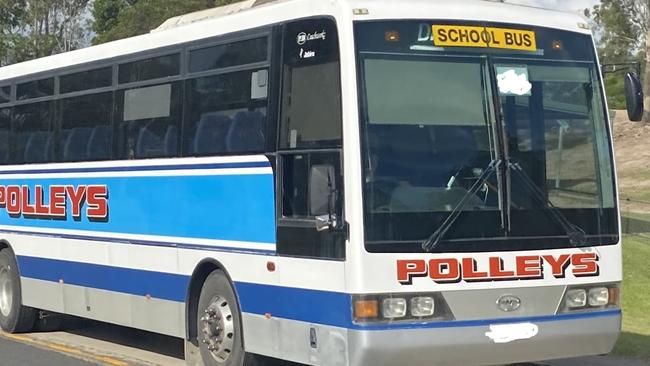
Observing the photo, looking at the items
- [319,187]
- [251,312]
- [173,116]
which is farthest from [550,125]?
[173,116]

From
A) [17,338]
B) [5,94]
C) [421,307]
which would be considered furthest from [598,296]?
[5,94]

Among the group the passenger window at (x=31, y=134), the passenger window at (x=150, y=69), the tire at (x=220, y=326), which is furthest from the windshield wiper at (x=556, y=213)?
the passenger window at (x=31, y=134)

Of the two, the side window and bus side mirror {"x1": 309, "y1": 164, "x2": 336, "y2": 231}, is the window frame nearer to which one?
the side window

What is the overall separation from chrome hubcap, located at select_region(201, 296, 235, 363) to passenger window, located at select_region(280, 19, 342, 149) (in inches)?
67.6

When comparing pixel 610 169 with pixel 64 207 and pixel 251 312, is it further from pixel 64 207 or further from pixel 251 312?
pixel 64 207

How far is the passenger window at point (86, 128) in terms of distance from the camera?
1207cm

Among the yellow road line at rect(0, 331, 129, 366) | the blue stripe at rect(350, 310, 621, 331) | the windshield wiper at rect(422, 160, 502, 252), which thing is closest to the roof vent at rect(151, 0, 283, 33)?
the windshield wiper at rect(422, 160, 502, 252)

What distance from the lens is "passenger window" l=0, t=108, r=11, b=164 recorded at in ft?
48.0

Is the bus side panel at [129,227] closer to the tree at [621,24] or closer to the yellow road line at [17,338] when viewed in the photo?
the yellow road line at [17,338]

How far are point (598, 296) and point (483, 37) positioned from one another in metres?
2.20

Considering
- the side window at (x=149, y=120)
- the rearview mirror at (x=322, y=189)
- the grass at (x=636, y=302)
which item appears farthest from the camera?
the grass at (x=636, y=302)

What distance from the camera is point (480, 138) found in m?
8.48

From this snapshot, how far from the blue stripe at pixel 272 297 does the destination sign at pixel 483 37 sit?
82.0 inches

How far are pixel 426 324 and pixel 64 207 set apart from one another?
20.2 feet
